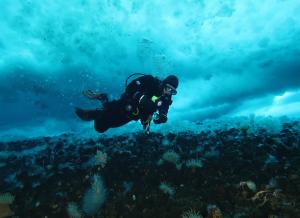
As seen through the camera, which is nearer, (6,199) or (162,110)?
(6,199)

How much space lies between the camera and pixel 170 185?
10039 millimetres

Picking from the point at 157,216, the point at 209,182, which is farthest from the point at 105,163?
the point at 157,216

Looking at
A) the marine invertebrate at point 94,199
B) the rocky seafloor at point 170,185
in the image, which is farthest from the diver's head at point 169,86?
the marine invertebrate at point 94,199

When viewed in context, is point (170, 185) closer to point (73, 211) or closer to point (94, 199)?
point (94, 199)

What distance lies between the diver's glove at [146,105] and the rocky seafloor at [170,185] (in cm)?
217

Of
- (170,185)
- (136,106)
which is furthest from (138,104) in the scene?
(170,185)

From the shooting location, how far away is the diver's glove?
11.4 m

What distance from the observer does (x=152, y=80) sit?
12328mm

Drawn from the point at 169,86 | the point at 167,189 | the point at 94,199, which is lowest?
the point at 94,199

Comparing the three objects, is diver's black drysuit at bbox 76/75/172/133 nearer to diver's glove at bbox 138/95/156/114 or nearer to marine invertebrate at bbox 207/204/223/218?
diver's glove at bbox 138/95/156/114

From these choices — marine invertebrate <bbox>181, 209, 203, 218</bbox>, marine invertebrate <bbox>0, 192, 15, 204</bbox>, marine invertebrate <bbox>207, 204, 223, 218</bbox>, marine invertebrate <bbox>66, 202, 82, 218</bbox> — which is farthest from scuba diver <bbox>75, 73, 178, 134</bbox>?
marine invertebrate <bbox>207, 204, 223, 218</bbox>

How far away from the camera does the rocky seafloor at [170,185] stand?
25.3ft

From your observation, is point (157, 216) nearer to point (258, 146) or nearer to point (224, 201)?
point (224, 201)

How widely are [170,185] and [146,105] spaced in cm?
290
